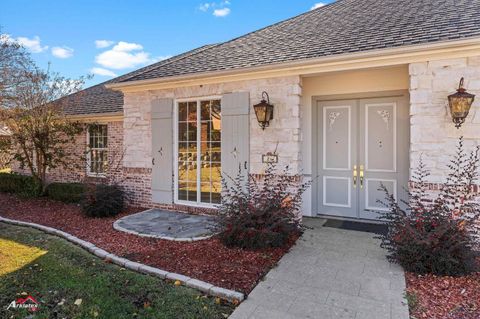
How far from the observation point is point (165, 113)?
7.45 m

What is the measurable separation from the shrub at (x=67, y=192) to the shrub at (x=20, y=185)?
772 millimetres

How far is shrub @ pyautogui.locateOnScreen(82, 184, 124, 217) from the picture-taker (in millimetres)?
7211

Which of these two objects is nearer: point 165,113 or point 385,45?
point 385,45

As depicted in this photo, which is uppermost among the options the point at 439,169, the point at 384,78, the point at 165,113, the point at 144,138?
the point at 384,78

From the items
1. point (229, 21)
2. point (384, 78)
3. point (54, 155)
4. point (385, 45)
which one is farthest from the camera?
point (229, 21)

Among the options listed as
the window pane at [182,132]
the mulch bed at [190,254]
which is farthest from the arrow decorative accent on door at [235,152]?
the mulch bed at [190,254]

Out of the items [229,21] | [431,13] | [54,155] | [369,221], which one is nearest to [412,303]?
[369,221]

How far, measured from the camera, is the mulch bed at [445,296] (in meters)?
3.08

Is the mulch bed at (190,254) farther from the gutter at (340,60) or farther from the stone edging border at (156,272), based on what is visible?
the gutter at (340,60)

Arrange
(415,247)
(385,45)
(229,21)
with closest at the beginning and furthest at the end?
(415,247)
(385,45)
(229,21)

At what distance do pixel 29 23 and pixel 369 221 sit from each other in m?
12.1

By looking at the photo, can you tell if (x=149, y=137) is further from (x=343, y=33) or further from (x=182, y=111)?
(x=343, y=33)

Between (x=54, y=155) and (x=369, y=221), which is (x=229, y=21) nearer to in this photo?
(x=54, y=155)

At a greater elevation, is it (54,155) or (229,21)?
(229,21)
